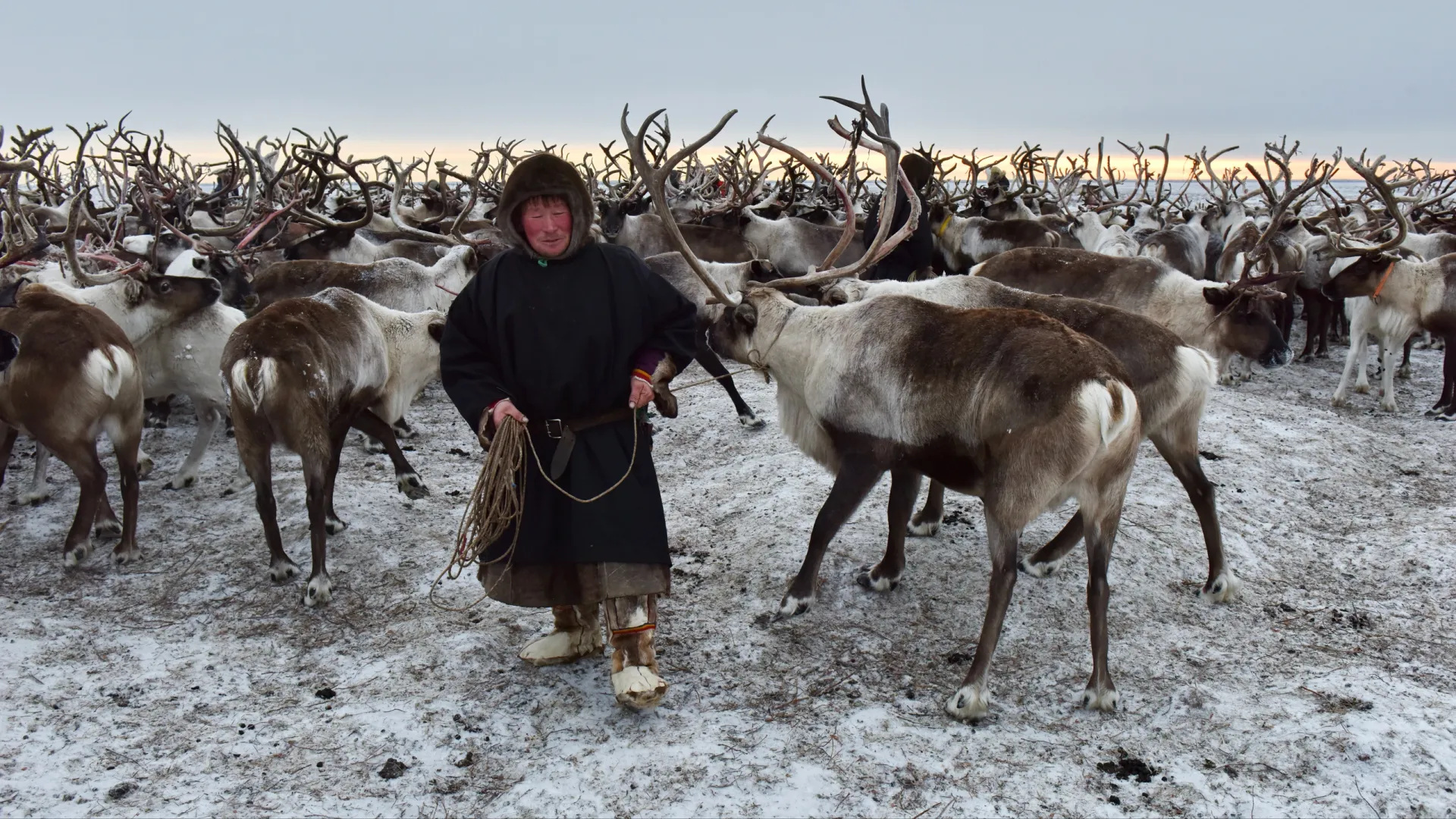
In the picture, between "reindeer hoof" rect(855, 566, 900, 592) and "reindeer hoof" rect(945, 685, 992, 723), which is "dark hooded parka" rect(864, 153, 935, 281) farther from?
"reindeer hoof" rect(945, 685, 992, 723)

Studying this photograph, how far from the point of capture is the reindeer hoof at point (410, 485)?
4.74m

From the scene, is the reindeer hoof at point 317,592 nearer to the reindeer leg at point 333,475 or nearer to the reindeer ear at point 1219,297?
the reindeer leg at point 333,475

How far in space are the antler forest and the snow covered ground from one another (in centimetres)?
2

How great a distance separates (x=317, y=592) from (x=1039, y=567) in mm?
2885

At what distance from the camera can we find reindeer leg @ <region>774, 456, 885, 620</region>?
3301 millimetres

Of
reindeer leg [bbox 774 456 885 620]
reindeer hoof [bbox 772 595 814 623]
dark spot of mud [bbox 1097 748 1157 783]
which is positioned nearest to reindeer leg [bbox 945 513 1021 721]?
dark spot of mud [bbox 1097 748 1157 783]

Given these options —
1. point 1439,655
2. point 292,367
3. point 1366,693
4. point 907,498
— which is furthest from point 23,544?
point 1439,655

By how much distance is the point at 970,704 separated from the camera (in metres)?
2.79

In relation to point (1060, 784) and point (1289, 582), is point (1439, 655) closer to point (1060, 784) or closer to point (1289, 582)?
point (1289, 582)

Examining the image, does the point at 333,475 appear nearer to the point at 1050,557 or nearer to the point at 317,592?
the point at 317,592

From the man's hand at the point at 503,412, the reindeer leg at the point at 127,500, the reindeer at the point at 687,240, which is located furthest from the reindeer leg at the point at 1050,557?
the reindeer at the point at 687,240

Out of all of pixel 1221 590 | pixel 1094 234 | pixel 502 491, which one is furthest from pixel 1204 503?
pixel 1094 234

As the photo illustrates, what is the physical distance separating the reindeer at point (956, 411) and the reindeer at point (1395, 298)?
5.09 m

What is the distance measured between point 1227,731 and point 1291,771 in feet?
0.71
